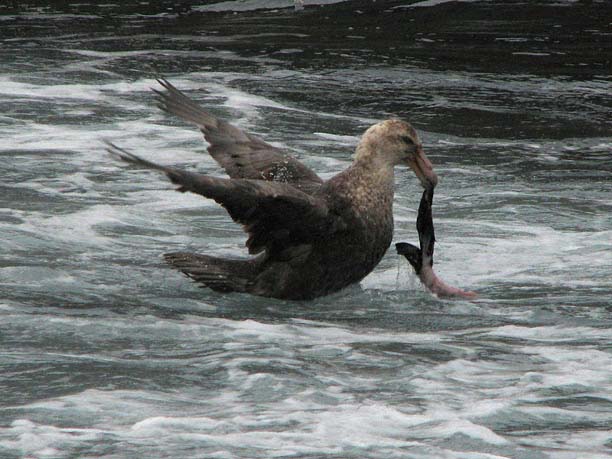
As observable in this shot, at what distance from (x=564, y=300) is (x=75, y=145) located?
17.6ft

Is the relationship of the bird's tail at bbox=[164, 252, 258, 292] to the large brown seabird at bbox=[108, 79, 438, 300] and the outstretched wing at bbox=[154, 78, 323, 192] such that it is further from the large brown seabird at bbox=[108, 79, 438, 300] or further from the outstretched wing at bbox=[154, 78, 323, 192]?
the outstretched wing at bbox=[154, 78, 323, 192]

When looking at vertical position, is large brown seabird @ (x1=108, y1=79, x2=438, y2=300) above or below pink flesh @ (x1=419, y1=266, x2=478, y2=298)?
above

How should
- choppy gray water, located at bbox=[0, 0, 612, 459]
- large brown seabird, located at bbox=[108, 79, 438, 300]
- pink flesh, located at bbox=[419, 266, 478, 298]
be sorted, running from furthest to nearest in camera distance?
pink flesh, located at bbox=[419, 266, 478, 298] < large brown seabird, located at bbox=[108, 79, 438, 300] < choppy gray water, located at bbox=[0, 0, 612, 459]

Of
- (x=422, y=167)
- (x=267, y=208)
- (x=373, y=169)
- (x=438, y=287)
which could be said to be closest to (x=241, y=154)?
(x=373, y=169)

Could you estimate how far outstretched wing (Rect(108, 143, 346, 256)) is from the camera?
6.70 m

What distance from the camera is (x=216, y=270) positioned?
304 inches

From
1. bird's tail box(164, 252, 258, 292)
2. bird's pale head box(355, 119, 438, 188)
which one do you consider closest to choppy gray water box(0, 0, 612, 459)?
bird's tail box(164, 252, 258, 292)

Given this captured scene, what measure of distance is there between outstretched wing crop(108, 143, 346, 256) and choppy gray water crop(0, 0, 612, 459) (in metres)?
0.39

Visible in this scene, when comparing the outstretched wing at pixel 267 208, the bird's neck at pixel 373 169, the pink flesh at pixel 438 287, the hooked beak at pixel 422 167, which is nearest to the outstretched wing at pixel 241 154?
the bird's neck at pixel 373 169

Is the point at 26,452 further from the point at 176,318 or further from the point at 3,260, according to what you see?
the point at 3,260

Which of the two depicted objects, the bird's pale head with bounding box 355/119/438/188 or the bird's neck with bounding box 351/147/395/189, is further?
the bird's pale head with bounding box 355/119/438/188

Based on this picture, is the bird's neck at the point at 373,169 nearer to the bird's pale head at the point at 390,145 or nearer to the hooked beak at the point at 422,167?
the bird's pale head at the point at 390,145

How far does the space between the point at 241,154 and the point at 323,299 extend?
3.76 feet

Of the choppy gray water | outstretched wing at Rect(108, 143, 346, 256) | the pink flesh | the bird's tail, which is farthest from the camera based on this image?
the bird's tail
